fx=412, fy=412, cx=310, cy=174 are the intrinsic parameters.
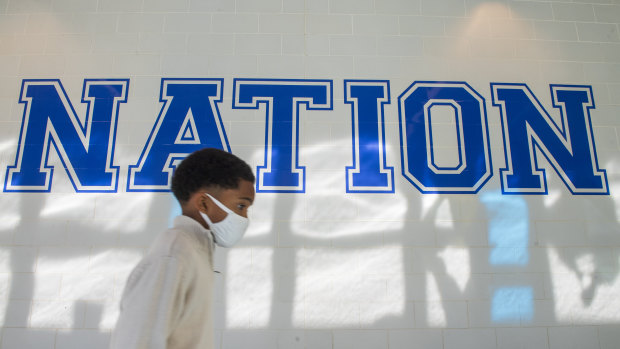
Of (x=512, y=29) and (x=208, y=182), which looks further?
(x=512, y=29)

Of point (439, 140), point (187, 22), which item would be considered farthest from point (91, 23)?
point (439, 140)

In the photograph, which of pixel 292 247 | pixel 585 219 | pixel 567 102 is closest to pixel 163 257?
pixel 292 247

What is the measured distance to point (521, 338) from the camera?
2.61 metres

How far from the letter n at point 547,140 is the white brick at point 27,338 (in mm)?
3070

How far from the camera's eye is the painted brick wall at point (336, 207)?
259cm

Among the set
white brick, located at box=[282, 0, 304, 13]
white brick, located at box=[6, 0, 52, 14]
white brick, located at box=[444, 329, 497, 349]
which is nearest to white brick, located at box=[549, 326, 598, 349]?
white brick, located at box=[444, 329, 497, 349]

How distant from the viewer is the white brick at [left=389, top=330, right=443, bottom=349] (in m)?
2.57

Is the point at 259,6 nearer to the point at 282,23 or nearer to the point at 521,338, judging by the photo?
the point at 282,23

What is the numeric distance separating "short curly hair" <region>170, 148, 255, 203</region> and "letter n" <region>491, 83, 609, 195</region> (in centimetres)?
223

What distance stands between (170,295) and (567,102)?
3116 millimetres

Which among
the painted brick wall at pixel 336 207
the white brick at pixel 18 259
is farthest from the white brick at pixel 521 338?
the white brick at pixel 18 259

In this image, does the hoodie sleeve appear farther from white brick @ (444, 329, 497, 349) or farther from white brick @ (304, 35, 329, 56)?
white brick @ (304, 35, 329, 56)

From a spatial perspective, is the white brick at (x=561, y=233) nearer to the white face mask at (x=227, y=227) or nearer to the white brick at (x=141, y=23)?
the white face mask at (x=227, y=227)

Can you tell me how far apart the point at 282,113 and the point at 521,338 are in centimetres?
213
